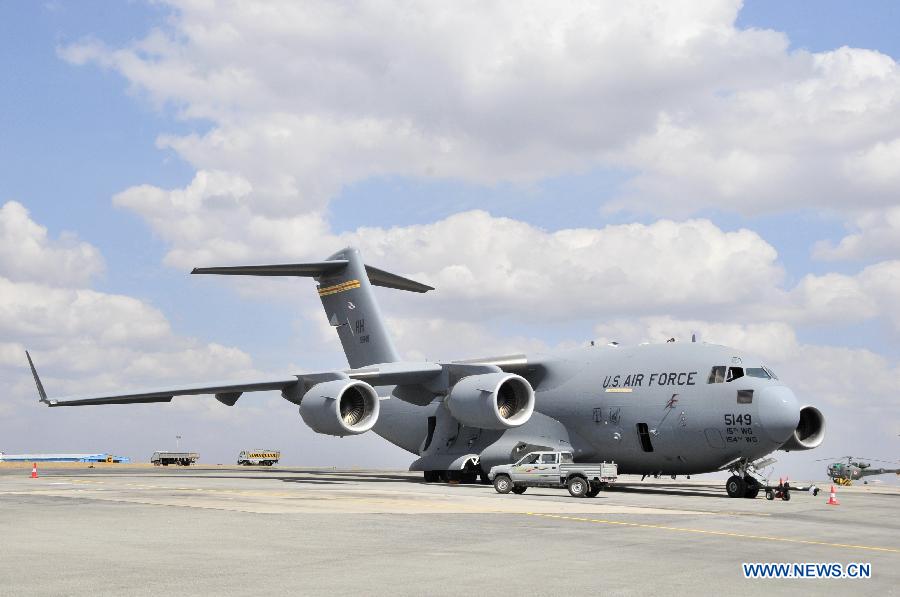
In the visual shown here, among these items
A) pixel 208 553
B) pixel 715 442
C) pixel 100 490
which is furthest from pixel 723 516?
pixel 100 490

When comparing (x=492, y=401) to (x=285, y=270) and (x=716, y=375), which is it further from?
(x=285, y=270)

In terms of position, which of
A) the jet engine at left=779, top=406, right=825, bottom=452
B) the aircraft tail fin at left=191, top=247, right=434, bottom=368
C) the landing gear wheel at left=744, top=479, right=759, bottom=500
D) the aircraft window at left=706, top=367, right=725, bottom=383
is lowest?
the landing gear wheel at left=744, top=479, right=759, bottom=500

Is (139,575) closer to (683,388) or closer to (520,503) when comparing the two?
(520,503)

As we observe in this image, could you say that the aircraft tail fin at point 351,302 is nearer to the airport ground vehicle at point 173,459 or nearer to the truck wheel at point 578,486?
the truck wheel at point 578,486

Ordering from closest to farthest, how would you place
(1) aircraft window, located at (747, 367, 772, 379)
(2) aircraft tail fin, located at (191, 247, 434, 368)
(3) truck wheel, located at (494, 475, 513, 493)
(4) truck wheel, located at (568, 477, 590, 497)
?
1. (4) truck wheel, located at (568, 477, 590, 497)
2. (3) truck wheel, located at (494, 475, 513, 493)
3. (1) aircraft window, located at (747, 367, 772, 379)
4. (2) aircraft tail fin, located at (191, 247, 434, 368)

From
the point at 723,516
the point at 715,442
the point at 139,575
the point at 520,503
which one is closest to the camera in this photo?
the point at 139,575

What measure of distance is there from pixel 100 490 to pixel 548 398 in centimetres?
1451

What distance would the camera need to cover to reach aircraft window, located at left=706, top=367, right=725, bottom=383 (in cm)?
2905

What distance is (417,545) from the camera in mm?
13562

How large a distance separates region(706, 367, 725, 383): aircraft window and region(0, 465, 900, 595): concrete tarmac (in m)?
5.58

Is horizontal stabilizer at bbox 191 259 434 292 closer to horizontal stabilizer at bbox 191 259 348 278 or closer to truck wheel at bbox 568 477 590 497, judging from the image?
horizontal stabilizer at bbox 191 259 348 278

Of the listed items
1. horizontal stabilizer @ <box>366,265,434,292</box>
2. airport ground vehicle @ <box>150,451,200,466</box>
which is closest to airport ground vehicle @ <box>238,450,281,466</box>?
airport ground vehicle @ <box>150,451,200,466</box>

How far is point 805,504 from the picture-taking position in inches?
1024

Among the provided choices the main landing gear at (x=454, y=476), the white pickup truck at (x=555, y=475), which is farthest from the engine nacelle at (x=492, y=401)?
the white pickup truck at (x=555, y=475)
